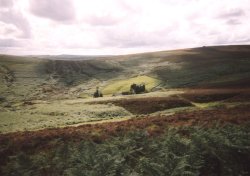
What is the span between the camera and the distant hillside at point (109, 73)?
101438 mm

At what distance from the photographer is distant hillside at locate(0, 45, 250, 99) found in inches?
3994

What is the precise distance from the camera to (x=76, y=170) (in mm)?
14617

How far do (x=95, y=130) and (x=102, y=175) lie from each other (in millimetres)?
16362

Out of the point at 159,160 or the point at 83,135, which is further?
the point at 83,135

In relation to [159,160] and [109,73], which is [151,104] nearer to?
[159,160]

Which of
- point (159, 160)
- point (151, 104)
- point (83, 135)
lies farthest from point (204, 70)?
point (159, 160)

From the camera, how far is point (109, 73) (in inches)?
5423

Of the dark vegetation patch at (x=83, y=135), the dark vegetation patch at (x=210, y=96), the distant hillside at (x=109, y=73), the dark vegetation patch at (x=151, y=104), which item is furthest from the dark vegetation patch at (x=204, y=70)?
the dark vegetation patch at (x=83, y=135)

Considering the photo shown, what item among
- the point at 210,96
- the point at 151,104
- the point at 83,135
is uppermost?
the point at 83,135

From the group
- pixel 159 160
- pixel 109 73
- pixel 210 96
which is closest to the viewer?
pixel 159 160

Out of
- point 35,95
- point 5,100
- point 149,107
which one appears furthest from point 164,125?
Answer: point 35,95

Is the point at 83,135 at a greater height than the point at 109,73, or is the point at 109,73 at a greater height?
the point at 83,135

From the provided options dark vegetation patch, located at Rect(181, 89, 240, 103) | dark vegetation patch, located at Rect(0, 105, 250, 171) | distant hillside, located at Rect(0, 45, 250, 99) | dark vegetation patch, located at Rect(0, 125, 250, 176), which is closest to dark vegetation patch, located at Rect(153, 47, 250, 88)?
distant hillside, located at Rect(0, 45, 250, 99)

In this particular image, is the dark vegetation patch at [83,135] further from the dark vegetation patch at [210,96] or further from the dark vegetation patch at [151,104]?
the dark vegetation patch at [210,96]
